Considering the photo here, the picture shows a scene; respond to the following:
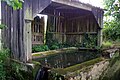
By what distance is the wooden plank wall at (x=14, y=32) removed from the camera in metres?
4.61

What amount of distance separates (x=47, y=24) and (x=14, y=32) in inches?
133

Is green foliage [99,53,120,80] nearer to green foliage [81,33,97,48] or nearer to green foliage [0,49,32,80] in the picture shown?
green foliage [0,49,32,80]

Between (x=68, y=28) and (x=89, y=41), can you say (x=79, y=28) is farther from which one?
(x=89, y=41)

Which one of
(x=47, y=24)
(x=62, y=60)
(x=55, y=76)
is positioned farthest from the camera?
(x=47, y=24)

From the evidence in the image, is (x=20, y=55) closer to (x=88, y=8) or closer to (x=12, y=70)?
(x=12, y=70)

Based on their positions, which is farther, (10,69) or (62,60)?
(62,60)

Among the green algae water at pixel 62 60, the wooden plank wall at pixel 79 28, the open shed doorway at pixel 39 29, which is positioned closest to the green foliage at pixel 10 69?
the green algae water at pixel 62 60

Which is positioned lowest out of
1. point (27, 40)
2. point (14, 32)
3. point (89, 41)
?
point (89, 41)

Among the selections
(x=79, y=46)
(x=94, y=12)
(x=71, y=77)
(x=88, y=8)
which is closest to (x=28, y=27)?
(x=71, y=77)

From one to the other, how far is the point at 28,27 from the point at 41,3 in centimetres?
91

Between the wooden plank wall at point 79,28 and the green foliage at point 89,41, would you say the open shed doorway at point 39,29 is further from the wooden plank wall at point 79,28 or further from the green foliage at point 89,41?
the green foliage at point 89,41

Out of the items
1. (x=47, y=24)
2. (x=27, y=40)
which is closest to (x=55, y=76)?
(x=27, y=40)

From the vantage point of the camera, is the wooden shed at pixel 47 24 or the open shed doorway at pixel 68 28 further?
the open shed doorway at pixel 68 28

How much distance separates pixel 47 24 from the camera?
8094mm
